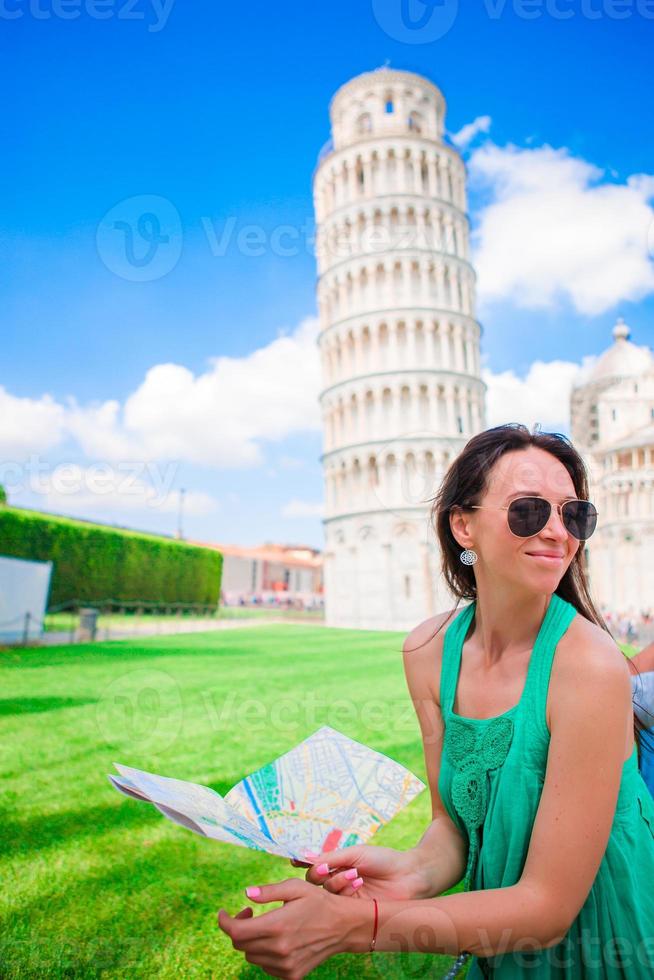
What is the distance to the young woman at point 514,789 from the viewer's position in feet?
4.49

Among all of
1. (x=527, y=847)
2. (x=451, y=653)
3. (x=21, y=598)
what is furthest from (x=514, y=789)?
(x=21, y=598)

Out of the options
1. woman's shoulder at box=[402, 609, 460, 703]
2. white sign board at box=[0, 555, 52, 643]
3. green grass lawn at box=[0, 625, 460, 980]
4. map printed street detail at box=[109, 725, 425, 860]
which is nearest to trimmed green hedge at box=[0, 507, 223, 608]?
white sign board at box=[0, 555, 52, 643]

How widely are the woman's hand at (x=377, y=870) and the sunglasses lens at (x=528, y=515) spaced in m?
0.95

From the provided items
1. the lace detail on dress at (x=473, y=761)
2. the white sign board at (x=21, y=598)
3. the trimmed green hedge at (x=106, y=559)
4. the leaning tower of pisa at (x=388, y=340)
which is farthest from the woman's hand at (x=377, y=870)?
the leaning tower of pisa at (x=388, y=340)

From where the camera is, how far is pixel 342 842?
6.38ft

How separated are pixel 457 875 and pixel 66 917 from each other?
2324mm

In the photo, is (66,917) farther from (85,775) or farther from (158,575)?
(158,575)

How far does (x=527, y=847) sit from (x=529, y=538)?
77 cm

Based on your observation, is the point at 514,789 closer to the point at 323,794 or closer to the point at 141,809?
the point at 323,794

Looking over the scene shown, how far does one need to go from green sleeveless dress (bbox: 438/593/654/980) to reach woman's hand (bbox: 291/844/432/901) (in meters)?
0.19

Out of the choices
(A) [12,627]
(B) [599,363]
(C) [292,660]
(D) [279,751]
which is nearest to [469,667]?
(D) [279,751]

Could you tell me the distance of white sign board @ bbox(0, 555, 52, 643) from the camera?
50.5ft

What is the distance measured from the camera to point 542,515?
5.56 ft

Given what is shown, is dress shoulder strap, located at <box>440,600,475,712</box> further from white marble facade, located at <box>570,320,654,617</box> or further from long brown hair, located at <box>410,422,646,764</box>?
white marble facade, located at <box>570,320,654,617</box>
